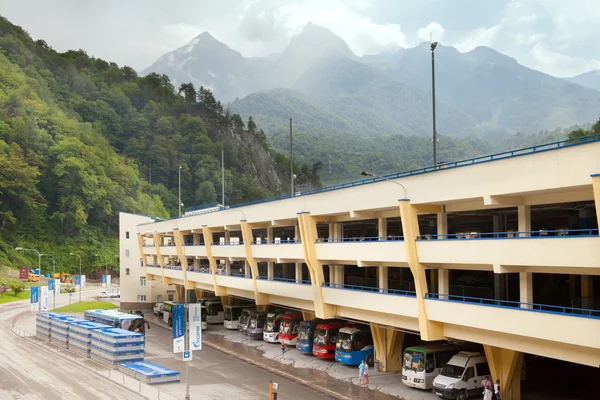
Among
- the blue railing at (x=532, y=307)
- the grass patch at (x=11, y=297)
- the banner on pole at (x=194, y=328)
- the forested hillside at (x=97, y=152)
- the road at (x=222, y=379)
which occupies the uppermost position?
the forested hillside at (x=97, y=152)

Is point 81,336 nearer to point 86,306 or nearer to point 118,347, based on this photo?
point 118,347

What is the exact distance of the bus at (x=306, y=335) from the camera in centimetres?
4281

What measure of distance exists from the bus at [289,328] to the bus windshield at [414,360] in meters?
14.1

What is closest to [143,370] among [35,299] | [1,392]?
[1,392]

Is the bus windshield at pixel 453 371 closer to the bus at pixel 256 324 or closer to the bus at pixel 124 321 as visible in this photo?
the bus at pixel 256 324

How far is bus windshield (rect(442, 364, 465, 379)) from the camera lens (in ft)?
98.2

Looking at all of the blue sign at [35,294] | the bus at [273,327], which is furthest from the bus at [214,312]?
the blue sign at [35,294]

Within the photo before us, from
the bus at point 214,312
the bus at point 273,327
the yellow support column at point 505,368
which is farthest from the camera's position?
the bus at point 214,312

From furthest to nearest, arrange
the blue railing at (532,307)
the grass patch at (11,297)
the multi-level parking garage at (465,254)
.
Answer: the grass patch at (11,297)
the multi-level parking garage at (465,254)
the blue railing at (532,307)

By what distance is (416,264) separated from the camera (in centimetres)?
2928

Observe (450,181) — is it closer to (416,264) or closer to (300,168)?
(416,264)

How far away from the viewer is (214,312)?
202 ft

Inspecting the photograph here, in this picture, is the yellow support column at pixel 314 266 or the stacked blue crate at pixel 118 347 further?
the stacked blue crate at pixel 118 347

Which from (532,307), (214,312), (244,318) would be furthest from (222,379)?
(214,312)
